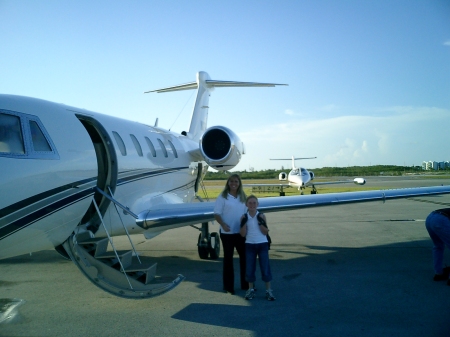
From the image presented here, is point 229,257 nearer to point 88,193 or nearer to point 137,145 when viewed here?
point 88,193

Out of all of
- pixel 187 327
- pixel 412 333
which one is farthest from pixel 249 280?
pixel 412 333

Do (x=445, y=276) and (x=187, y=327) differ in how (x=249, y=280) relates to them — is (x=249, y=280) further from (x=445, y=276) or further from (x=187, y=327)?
(x=445, y=276)

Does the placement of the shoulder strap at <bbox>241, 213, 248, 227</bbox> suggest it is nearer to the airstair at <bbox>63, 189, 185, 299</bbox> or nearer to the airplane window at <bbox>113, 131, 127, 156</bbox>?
the airstair at <bbox>63, 189, 185, 299</bbox>

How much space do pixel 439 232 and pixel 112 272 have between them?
17.9 ft

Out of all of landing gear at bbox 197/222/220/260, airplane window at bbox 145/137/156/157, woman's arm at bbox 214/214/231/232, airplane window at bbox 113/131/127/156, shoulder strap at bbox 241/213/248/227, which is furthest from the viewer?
landing gear at bbox 197/222/220/260

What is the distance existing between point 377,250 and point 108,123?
23.3 feet

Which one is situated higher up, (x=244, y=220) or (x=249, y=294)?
(x=244, y=220)

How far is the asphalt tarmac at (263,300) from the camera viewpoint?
16.2 feet

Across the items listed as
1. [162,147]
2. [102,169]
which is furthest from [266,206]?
[162,147]

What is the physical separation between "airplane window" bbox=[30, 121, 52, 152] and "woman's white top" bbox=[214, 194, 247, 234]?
274cm

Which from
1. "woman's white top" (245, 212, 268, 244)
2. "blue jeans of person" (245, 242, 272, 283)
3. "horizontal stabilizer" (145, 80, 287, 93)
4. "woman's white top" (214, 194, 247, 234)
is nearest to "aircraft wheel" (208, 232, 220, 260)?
"woman's white top" (214, 194, 247, 234)

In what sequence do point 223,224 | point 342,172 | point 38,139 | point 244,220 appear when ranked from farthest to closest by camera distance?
point 342,172, point 223,224, point 244,220, point 38,139

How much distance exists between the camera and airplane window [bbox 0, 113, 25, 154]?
463cm

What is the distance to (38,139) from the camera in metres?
5.11
